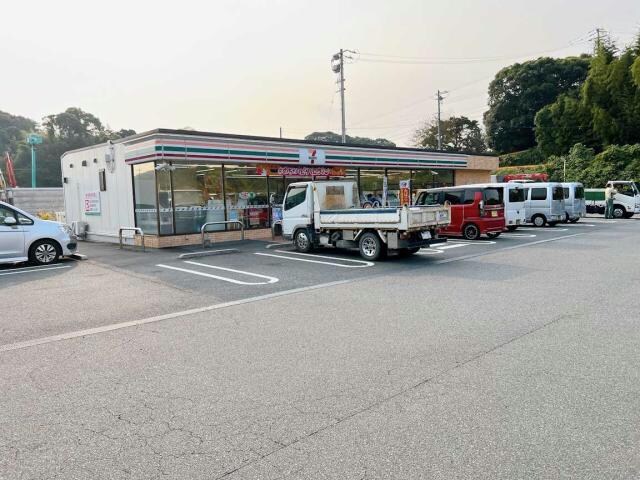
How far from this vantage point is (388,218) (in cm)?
1202

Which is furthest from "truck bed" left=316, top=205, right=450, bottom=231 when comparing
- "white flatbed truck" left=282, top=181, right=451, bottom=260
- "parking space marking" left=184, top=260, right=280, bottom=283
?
"parking space marking" left=184, top=260, right=280, bottom=283

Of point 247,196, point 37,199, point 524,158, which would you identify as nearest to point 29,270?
point 247,196

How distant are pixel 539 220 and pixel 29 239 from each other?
19.9 metres

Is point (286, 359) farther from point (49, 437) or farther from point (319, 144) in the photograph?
point (319, 144)

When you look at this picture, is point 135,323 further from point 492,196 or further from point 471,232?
point 492,196

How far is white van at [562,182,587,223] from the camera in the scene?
75.3 feet

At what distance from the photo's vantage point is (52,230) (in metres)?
13.2

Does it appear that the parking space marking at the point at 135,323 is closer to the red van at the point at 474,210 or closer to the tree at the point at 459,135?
the red van at the point at 474,210

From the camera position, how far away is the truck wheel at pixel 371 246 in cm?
1232

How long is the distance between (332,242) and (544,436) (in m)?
10.4

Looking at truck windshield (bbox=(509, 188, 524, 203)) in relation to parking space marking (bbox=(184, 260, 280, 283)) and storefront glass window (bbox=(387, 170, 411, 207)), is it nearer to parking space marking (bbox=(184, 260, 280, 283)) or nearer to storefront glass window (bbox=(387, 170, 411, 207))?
storefront glass window (bbox=(387, 170, 411, 207))

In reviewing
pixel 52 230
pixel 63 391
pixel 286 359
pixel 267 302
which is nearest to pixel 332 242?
pixel 267 302

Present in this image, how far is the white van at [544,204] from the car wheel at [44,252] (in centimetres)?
1842

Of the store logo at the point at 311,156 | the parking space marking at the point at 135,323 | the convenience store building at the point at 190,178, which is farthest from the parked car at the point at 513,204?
the parking space marking at the point at 135,323
